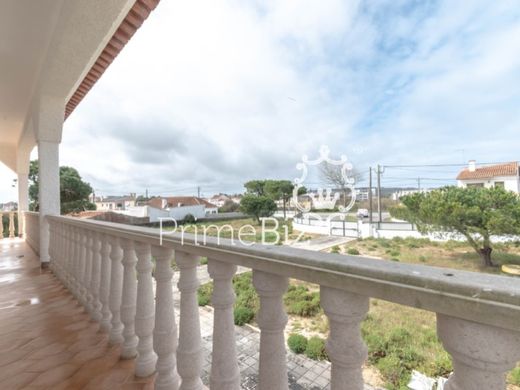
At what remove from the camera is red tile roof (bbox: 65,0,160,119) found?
1.63 meters

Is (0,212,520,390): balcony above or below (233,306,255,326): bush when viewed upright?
above

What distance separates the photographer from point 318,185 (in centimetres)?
482

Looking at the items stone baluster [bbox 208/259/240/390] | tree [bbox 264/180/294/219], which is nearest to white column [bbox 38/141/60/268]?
stone baluster [bbox 208/259/240/390]

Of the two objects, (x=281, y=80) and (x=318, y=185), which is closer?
(x=318, y=185)

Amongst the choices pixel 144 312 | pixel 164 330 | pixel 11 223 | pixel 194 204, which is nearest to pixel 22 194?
pixel 11 223

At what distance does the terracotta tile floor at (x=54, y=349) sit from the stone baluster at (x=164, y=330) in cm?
17

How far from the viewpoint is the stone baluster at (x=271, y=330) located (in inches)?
21.9

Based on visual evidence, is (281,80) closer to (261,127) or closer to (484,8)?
(261,127)

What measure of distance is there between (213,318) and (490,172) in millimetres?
9451

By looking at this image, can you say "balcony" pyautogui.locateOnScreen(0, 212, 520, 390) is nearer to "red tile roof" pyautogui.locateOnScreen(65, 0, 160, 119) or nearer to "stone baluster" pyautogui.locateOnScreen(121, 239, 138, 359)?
"stone baluster" pyautogui.locateOnScreen(121, 239, 138, 359)

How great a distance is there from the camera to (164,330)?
0.87 m

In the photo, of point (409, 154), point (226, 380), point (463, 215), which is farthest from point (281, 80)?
point (226, 380)

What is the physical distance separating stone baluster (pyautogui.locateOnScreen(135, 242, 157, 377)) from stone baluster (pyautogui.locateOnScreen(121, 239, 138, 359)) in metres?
0.11

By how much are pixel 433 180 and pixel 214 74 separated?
554cm
